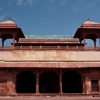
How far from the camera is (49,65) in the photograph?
2355 cm

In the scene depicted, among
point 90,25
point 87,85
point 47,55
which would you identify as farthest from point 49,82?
point 90,25

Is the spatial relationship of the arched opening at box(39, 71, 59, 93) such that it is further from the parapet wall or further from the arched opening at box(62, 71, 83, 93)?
the parapet wall

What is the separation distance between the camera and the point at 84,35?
2581 centimetres

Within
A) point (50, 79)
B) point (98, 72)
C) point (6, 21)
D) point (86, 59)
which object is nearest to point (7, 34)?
point (6, 21)

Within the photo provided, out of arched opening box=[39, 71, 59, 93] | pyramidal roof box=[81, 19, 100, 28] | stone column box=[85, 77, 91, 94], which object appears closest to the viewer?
stone column box=[85, 77, 91, 94]

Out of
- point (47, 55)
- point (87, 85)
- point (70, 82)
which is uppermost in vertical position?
point (47, 55)

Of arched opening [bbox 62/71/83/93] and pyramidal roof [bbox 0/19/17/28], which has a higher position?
pyramidal roof [bbox 0/19/17/28]

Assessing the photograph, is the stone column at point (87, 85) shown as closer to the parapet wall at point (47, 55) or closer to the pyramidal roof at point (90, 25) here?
the parapet wall at point (47, 55)

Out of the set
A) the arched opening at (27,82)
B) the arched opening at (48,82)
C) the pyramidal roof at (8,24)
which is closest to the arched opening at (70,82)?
the arched opening at (48,82)

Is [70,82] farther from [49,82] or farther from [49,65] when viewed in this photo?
[49,65]

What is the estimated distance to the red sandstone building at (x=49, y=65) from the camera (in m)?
23.3

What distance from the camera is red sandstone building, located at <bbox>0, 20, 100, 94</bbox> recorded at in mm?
23266

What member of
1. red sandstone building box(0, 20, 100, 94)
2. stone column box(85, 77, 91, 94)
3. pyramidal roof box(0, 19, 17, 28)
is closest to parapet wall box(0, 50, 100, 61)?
red sandstone building box(0, 20, 100, 94)

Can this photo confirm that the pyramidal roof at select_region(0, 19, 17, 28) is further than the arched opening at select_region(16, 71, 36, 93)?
No
